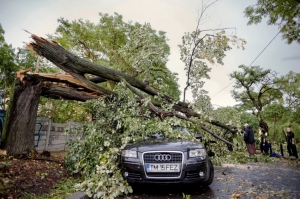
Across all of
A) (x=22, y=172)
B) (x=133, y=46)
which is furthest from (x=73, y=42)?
(x=22, y=172)

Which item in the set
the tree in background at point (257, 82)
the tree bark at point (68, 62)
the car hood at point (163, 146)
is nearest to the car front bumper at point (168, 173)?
the car hood at point (163, 146)

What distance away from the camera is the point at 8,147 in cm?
536

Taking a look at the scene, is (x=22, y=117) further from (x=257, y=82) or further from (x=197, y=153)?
(x=257, y=82)

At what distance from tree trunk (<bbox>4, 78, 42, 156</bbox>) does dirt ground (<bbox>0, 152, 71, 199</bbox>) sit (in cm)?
34

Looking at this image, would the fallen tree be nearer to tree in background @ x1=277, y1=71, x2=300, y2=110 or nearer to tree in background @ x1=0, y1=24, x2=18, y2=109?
tree in background @ x1=0, y1=24, x2=18, y2=109

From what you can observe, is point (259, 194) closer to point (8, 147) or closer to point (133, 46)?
point (8, 147)

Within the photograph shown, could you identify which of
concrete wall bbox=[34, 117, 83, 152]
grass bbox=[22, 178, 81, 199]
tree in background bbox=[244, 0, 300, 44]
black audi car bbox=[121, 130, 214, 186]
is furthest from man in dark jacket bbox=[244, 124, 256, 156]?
grass bbox=[22, 178, 81, 199]

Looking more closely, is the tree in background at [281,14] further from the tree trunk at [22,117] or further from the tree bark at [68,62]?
the tree trunk at [22,117]

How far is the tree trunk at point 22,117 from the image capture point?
5.46 metres

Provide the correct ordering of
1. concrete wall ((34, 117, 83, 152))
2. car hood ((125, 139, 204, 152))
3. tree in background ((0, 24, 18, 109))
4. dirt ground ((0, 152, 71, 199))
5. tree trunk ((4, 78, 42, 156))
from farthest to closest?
tree in background ((0, 24, 18, 109))
concrete wall ((34, 117, 83, 152))
tree trunk ((4, 78, 42, 156))
car hood ((125, 139, 204, 152))
dirt ground ((0, 152, 71, 199))

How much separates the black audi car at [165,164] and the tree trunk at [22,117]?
126 inches

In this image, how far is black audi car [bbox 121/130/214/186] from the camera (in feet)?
12.7

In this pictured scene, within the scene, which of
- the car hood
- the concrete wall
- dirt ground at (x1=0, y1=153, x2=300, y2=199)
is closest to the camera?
dirt ground at (x1=0, y1=153, x2=300, y2=199)

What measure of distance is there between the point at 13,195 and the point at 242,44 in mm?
6950
